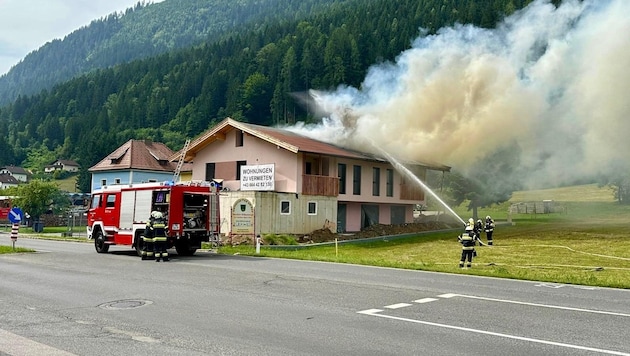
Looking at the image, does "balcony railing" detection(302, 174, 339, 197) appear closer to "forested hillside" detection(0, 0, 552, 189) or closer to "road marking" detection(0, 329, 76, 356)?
"road marking" detection(0, 329, 76, 356)

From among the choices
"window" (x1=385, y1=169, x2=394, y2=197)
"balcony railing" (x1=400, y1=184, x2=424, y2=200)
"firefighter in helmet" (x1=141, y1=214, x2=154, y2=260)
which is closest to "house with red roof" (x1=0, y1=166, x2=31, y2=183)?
"balcony railing" (x1=400, y1=184, x2=424, y2=200)

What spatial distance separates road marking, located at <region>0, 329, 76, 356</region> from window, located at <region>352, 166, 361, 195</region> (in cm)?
3111

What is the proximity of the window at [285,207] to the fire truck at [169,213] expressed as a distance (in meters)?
10.4

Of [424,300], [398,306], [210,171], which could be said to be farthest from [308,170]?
[398,306]

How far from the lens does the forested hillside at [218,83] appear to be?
91.6 metres

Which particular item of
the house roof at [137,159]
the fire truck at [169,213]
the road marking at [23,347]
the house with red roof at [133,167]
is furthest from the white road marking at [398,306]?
the house roof at [137,159]

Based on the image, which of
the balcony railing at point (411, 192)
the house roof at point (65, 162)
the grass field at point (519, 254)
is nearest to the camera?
the grass field at point (519, 254)

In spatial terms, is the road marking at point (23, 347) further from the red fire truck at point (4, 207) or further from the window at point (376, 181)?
the red fire truck at point (4, 207)

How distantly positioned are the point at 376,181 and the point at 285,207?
9.54 metres

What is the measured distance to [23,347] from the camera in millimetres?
7176

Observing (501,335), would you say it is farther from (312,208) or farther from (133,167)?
(133,167)

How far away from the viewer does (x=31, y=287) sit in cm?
1260

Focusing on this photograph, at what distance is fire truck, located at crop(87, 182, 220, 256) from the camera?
69.8 feet

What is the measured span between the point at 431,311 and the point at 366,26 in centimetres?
9823
